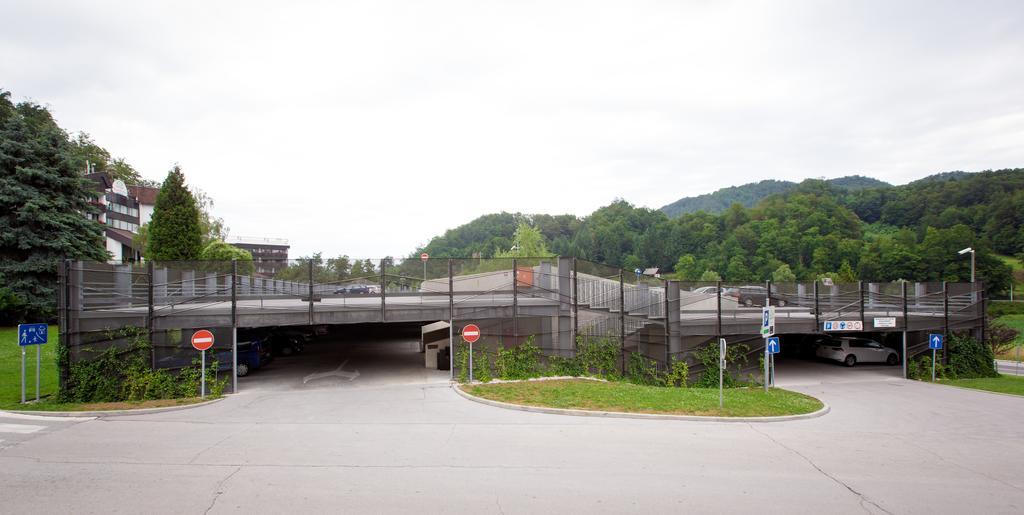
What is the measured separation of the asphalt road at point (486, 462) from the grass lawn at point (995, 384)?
6.86 m

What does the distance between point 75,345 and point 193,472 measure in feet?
32.2

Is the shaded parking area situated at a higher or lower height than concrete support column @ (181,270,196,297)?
lower

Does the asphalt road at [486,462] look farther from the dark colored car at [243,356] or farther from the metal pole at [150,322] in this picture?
the metal pole at [150,322]

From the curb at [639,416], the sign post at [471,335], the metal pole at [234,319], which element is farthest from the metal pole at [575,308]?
the metal pole at [234,319]

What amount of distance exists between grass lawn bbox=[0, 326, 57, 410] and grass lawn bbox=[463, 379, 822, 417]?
12.5 meters

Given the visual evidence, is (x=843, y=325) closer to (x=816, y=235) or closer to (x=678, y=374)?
(x=678, y=374)

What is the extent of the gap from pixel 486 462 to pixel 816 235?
5040 inches

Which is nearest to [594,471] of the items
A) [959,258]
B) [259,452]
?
[259,452]

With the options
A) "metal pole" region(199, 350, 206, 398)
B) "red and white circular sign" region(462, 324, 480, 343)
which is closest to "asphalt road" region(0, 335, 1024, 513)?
"metal pole" region(199, 350, 206, 398)

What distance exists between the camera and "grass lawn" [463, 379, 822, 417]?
13.4 m

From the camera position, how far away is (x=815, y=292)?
21625 mm

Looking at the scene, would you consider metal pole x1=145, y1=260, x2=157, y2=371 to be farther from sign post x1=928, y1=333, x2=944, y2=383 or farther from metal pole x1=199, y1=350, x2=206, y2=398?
sign post x1=928, y1=333, x2=944, y2=383

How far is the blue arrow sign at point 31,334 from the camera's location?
1443 cm

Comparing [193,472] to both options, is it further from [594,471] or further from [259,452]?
[594,471]
